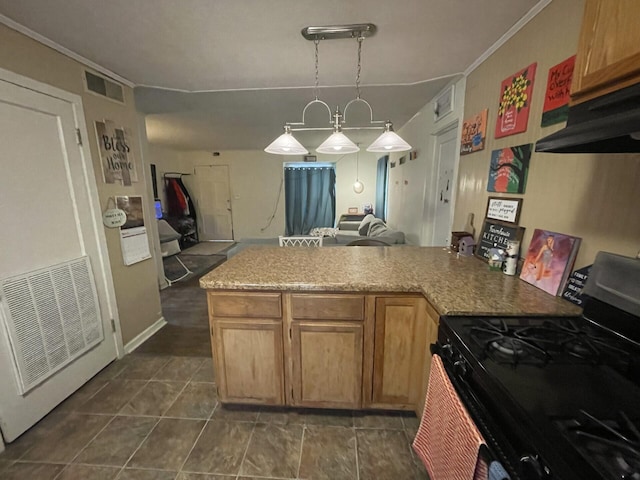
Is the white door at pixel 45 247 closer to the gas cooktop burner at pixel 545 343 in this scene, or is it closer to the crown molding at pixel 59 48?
the crown molding at pixel 59 48

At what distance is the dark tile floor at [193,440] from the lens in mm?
1320

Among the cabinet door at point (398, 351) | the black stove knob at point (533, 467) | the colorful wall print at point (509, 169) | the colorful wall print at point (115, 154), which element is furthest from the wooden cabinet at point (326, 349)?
the colorful wall print at point (115, 154)

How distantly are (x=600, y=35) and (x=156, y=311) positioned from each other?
11.0 ft

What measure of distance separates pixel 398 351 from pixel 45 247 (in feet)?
7.16

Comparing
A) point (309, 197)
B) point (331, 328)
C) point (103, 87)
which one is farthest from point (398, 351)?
point (309, 197)

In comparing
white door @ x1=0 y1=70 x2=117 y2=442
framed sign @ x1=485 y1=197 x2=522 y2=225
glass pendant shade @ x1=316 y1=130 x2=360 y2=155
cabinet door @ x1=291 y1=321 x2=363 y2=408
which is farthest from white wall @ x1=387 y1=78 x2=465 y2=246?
white door @ x1=0 y1=70 x2=117 y2=442

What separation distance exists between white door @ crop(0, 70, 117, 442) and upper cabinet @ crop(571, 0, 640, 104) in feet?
8.32

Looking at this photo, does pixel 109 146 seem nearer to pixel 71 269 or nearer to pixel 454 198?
pixel 71 269

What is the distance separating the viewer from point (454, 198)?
7.46ft

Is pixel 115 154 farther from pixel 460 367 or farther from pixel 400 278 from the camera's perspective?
pixel 460 367

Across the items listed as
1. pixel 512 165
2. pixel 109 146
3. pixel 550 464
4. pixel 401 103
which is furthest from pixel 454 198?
pixel 109 146

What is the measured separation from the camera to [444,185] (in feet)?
8.63

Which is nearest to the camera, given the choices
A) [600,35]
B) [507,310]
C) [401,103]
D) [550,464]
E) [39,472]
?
[550,464]

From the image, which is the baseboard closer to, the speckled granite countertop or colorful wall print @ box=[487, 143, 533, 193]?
the speckled granite countertop
